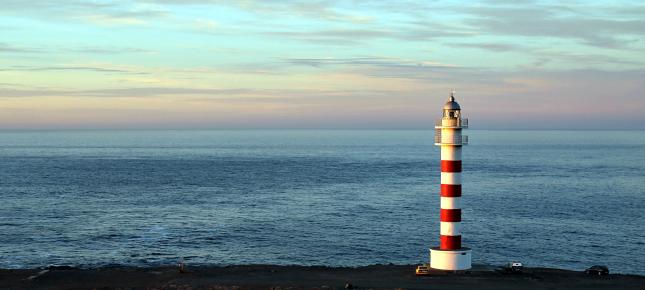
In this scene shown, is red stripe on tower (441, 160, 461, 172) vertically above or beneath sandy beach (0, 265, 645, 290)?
above

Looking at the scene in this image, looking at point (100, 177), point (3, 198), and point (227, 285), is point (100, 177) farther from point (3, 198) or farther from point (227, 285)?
point (227, 285)

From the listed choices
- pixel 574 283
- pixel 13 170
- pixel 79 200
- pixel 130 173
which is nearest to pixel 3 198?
pixel 79 200

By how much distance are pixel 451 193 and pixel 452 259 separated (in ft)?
13.4

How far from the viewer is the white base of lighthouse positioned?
46.0 meters

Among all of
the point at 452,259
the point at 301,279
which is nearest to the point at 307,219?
the point at 452,259

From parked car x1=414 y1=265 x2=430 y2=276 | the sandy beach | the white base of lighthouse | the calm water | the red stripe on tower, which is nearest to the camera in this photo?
the sandy beach

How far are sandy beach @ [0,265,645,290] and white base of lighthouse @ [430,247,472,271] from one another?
2.29 ft

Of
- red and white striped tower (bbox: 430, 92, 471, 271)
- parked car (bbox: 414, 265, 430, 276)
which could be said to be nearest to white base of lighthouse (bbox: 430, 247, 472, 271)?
red and white striped tower (bbox: 430, 92, 471, 271)

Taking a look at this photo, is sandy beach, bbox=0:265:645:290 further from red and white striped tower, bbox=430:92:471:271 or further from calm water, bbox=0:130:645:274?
calm water, bbox=0:130:645:274

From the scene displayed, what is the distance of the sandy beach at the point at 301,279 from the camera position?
138ft

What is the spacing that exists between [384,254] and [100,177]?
99.1m

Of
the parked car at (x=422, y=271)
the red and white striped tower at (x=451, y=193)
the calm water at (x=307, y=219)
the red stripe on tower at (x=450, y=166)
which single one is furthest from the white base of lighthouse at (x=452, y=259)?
the calm water at (x=307, y=219)

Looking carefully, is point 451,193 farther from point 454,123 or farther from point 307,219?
point 307,219

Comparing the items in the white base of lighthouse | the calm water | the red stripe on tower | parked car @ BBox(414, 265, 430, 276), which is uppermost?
the red stripe on tower
